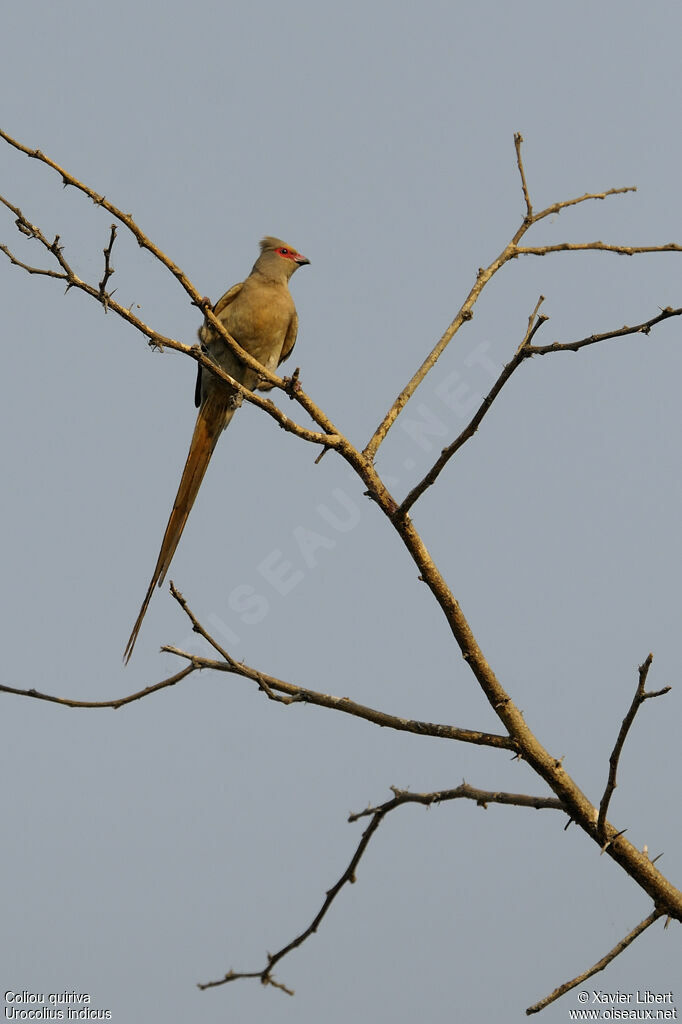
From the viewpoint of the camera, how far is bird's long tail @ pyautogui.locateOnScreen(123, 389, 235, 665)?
5.18 meters

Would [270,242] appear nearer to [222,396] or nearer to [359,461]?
[222,396]

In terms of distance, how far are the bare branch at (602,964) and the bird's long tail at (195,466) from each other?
239 cm

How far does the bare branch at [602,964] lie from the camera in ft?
10.0

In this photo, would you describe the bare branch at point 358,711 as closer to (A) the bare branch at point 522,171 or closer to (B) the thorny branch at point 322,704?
(B) the thorny branch at point 322,704

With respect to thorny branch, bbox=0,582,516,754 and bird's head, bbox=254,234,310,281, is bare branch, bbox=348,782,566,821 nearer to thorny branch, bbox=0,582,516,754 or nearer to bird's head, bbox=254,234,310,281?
thorny branch, bbox=0,582,516,754

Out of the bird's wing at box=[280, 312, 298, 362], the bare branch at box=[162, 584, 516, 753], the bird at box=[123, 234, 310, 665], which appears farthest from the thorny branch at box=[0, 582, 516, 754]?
the bird's wing at box=[280, 312, 298, 362]

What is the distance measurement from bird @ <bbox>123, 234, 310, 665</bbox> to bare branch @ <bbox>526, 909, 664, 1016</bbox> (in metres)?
2.99

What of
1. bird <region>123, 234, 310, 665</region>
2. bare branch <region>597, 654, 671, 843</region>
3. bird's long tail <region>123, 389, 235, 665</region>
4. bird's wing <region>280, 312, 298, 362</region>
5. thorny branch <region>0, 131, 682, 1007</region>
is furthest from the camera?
bird's wing <region>280, 312, 298, 362</region>

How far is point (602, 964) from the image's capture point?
3256mm

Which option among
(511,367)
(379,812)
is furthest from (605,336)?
(379,812)

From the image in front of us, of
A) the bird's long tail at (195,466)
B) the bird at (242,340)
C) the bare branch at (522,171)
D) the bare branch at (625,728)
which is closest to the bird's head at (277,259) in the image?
the bird at (242,340)

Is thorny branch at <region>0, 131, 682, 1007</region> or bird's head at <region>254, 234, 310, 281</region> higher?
bird's head at <region>254, 234, 310, 281</region>

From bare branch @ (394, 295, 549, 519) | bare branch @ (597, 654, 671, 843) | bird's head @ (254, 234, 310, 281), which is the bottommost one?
bare branch @ (597, 654, 671, 843)

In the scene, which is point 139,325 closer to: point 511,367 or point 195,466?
point 511,367
